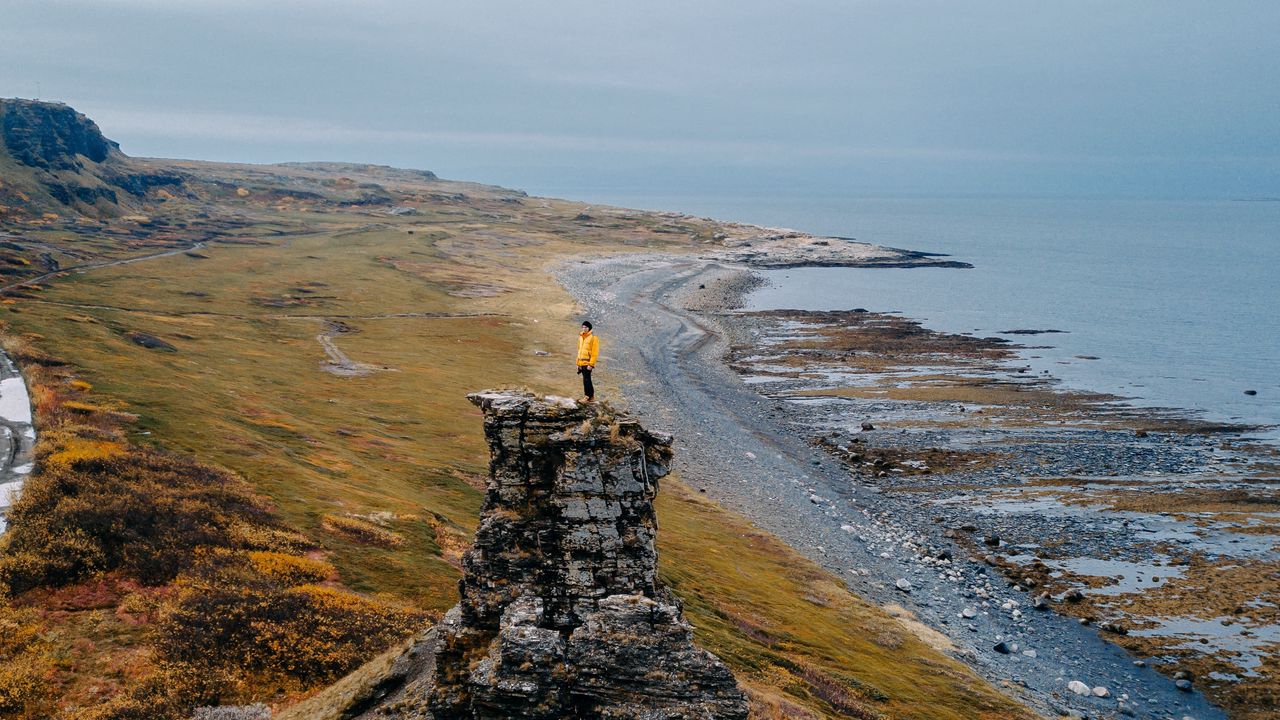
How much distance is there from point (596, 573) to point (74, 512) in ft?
93.7

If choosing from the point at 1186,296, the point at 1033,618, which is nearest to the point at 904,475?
the point at 1033,618

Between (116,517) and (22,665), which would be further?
(116,517)

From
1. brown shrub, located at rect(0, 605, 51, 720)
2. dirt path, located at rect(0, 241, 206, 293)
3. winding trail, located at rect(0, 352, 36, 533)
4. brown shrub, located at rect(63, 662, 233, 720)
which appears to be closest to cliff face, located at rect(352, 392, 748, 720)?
brown shrub, located at rect(63, 662, 233, 720)

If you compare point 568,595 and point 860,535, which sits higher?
point 568,595

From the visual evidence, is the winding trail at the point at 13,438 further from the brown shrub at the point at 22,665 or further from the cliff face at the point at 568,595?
the cliff face at the point at 568,595

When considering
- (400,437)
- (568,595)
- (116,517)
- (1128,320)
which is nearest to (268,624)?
(116,517)

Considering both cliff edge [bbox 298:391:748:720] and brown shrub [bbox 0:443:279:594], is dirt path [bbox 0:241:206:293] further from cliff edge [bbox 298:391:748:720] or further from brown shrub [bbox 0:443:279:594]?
cliff edge [bbox 298:391:748:720]

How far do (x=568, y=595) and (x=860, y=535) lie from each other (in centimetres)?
4163

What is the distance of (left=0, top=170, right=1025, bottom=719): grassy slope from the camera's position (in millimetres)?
34750

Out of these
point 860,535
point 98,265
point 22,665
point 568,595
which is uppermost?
point 568,595

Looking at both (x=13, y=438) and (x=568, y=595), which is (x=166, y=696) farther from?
(x=13, y=438)

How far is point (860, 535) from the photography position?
176 feet

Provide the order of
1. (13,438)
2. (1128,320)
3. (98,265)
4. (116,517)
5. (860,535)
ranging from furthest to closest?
(1128,320) < (98,265) < (860,535) < (13,438) < (116,517)

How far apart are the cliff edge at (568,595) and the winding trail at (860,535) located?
91.4 feet
